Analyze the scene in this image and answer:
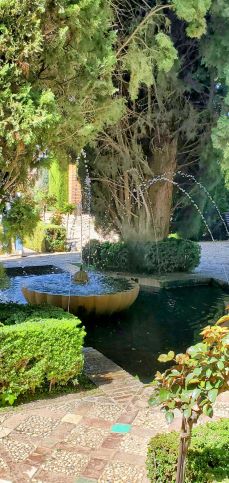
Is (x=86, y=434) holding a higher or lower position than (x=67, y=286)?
lower

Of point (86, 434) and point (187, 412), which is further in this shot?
point (86, 434)

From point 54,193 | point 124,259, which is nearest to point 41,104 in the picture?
point 124,259

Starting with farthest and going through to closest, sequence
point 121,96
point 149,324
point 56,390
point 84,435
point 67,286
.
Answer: point 121,96 → point 67,286 → point 149,324 → point 56,390 → point 84,435

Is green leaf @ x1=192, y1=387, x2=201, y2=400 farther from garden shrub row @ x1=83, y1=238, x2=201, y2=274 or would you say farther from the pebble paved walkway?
garden shrub row @ x1=83, y1=238, x2=201, y2=274

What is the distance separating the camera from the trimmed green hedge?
3059mm

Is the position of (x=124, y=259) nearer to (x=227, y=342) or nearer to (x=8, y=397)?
(x=8, y=397)

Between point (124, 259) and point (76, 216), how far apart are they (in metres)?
7.45

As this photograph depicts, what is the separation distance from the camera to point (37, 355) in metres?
4.87

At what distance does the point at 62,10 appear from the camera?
505 cm

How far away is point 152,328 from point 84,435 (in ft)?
14.3

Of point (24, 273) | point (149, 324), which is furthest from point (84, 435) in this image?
point (24, 273)

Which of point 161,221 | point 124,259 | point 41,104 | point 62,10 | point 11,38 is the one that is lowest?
point 124,259

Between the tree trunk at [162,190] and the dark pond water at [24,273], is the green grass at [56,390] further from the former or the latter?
the tree trunk at [162,190]

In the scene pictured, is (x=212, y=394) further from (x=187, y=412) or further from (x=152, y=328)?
(x=152, y=328)
